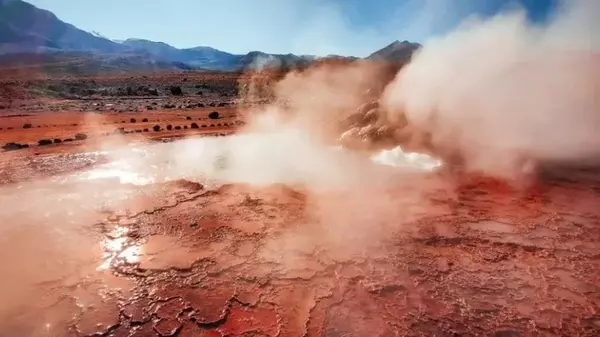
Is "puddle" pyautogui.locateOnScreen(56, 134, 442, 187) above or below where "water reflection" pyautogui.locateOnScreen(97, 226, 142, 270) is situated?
above

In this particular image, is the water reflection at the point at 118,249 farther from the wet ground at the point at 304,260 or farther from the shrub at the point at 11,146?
the shrub at the point at 11,146

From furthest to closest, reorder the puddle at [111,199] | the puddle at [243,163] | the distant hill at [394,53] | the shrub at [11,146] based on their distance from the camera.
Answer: the distant hill at [394,53] < the shrub at [11,146] < the puddle at [243,163] < the puddle at [111,199]

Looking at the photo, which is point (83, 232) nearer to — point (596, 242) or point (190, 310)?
point (190, 310)

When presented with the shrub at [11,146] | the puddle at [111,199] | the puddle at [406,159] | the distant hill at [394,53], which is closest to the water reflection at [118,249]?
the puddle at [111,199]

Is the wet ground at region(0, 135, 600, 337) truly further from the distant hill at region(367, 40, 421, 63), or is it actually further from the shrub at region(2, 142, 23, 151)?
the distant hill at region(367, 40, 421, 63)

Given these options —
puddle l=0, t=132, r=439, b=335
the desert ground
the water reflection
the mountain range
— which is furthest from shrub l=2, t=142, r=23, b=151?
the mountain range

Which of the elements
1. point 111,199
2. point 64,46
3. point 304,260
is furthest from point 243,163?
point 64,46
